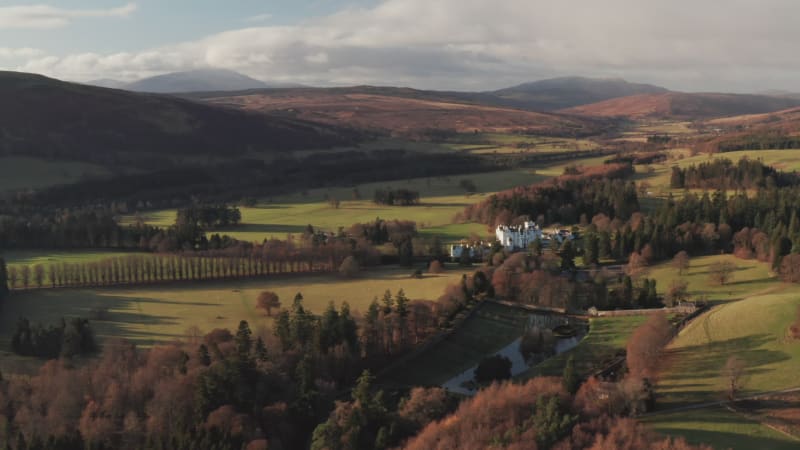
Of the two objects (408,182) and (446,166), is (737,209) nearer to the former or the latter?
(408,182)

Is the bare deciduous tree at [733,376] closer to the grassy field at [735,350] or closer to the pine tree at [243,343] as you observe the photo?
the grassy field at [735,350]

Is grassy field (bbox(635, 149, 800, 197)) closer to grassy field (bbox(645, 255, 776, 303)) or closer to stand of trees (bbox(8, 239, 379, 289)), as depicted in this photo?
grassy field (bbox(645, 255, 776, 303))

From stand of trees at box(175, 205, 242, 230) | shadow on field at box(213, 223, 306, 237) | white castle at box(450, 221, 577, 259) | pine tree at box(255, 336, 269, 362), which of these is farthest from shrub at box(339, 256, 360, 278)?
stand of trees at box(175, 205, 242, 230)

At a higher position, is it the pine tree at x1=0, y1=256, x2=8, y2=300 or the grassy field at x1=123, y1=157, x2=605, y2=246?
the grassy field at x1=123, y1=157, x2=605, y2=246

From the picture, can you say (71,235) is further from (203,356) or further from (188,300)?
(203,356)

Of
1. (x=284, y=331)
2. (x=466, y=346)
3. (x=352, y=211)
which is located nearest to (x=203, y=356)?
(x=284, y=331)

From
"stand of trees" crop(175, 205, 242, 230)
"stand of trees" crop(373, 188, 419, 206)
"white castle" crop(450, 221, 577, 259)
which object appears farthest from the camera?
"stand of trees" crop(373, 188, 419, 206)
